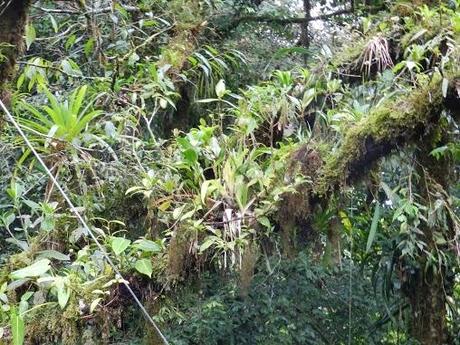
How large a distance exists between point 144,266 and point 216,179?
35 centimetres

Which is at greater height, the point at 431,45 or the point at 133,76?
the point at 431,45

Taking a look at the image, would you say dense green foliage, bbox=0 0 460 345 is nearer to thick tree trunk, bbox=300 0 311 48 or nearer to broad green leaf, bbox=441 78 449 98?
broad green leaf, bbox=441 78 449 98

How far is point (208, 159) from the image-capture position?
1.81m

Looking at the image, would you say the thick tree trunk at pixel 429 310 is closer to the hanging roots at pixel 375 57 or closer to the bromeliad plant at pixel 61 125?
the hanging roots at pixel 375 57

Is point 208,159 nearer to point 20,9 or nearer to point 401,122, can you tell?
point 401,122

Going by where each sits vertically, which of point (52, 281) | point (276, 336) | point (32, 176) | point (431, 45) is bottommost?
point (276, 336)

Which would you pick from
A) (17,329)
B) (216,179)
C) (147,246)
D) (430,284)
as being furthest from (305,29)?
(17,329)

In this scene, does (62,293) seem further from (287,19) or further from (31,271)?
(287,19)

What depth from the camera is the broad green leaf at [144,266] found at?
150 centimetres

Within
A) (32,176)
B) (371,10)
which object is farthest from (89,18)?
(371,10)

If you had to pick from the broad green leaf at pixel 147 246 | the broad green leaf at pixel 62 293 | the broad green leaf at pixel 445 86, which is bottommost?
the broad green leaf at pixel 62 293

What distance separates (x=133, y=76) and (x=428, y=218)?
4.64 feet

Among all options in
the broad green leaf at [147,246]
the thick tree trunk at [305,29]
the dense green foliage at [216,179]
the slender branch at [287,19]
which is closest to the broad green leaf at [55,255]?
the dense green foliage at [216,179]

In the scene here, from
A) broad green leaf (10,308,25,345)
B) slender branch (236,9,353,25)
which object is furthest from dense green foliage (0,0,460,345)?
slender branch (236,9,353,25)
